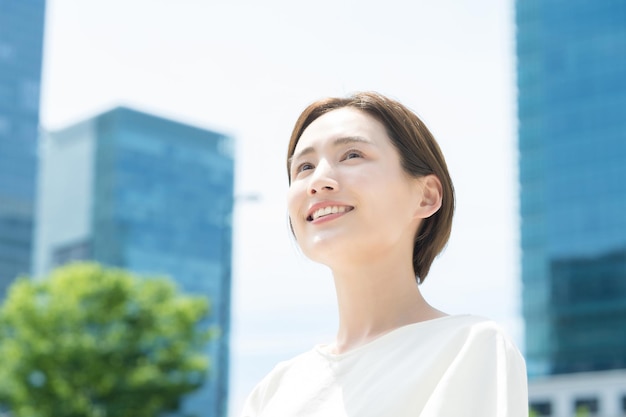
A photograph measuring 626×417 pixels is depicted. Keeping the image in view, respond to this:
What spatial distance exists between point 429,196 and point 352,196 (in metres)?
0.20

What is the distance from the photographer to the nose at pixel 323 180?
2.09 meters

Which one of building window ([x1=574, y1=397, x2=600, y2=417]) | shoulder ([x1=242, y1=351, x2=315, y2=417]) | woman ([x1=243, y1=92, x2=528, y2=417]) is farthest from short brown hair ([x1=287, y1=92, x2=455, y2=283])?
building window ([x1=574, y1=397, x2=600, y2=417])

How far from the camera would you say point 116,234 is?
72938mm

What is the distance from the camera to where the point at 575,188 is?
6769 cm

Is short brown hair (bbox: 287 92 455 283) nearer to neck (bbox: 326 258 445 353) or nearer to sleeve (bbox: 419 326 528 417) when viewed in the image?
neck (bbox: 326 258 445 353)

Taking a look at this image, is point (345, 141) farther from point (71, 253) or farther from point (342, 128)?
point (71, 253)

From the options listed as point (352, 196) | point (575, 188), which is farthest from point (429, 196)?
point (575, 188)

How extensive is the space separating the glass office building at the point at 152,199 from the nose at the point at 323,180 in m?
69.1

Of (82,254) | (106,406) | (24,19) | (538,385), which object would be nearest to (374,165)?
(106,406)

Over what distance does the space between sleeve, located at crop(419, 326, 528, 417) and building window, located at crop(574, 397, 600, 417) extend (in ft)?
202

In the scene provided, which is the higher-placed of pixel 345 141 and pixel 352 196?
pixel 345 141

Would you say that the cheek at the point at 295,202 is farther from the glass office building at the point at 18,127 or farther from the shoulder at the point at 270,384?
the glass office building at the point at 18,127

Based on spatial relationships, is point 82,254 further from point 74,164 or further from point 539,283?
point 539,283

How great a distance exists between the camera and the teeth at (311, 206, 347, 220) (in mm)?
2096
